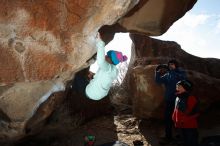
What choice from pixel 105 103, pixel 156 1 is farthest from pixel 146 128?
pixel 156 1

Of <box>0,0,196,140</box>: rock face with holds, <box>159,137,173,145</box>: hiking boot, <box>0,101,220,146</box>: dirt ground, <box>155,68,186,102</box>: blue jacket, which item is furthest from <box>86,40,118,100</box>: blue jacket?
<box>159,137,173,145</box>: hiking boot

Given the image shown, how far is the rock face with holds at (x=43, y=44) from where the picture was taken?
4.67m

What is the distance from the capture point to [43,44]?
4.86 metres

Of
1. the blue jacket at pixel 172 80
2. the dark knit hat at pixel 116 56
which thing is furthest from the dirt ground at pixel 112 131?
the dark knit hat at pixel 116 56

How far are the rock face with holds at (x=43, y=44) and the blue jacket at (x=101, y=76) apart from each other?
1.54 feet

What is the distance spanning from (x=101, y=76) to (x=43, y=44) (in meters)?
1.02

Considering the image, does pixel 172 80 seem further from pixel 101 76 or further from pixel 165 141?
pixel 101 76

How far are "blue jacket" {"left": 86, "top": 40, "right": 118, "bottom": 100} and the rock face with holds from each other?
18.4 inches

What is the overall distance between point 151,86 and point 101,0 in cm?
368

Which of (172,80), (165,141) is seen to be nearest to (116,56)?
(172,80)

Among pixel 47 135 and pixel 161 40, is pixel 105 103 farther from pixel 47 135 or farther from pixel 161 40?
pixel 161 40

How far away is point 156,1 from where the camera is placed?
21.5 feet

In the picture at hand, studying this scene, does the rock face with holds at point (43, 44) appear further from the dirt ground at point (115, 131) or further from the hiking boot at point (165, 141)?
the hiking boot at point (165, 141)

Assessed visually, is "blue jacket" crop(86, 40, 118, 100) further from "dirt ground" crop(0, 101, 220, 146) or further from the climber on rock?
"dirt ground" crop(0, 101, 220, 146)
